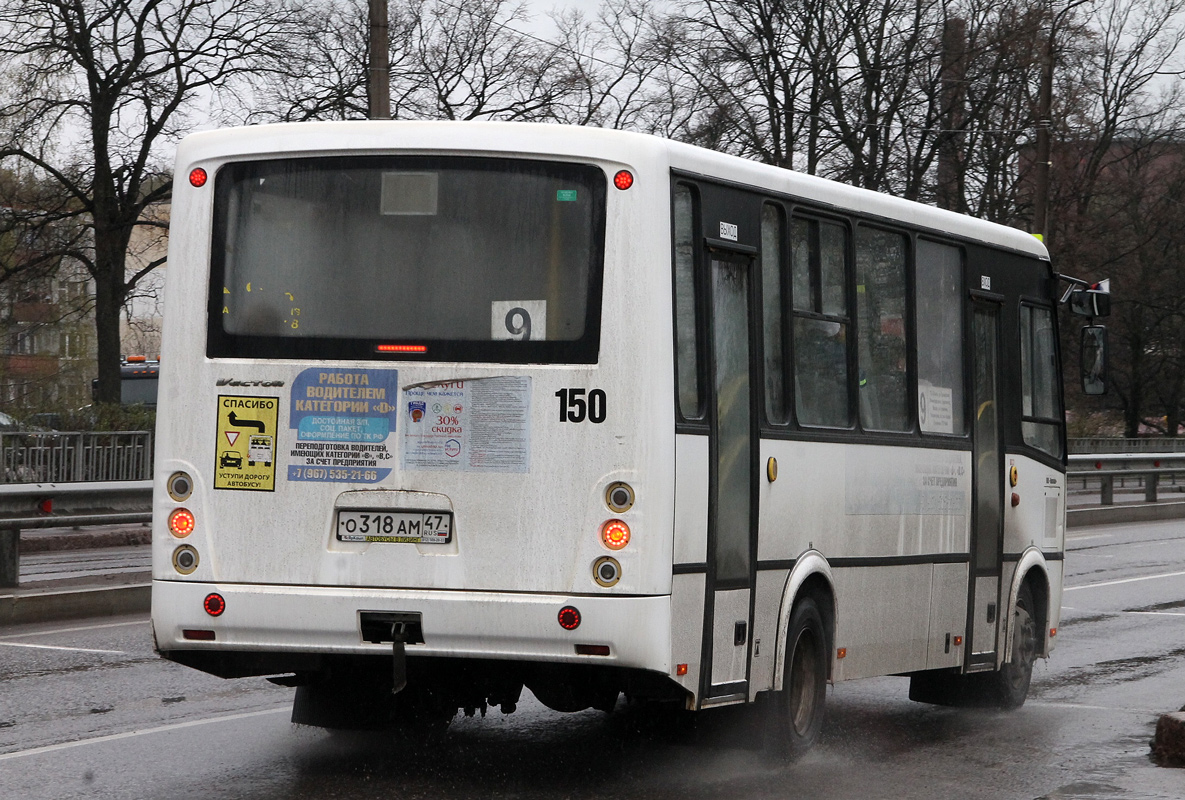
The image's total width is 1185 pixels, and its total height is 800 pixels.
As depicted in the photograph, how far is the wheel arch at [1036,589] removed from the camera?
1073cm

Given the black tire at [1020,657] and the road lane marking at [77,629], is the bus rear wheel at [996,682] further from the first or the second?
the road lane marking at [77,629]

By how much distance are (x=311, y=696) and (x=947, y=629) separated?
149 inches

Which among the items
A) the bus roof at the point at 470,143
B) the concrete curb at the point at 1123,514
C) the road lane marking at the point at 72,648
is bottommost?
the road lane marking at the point at 72,648

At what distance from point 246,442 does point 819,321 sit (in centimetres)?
296

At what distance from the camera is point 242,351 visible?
292 inches

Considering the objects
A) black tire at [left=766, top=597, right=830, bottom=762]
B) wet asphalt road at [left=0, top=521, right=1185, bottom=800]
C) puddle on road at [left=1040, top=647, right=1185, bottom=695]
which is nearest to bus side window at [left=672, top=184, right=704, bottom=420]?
black tire at [left=766, top=597, right=830, bottom=762]

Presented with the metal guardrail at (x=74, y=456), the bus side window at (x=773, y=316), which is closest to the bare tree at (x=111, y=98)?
the metal guardrail at (x=74, y=456)

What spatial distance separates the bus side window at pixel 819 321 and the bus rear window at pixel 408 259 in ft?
5.34

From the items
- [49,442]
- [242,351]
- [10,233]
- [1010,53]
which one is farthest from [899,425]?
[1010,53]

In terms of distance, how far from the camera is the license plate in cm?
711

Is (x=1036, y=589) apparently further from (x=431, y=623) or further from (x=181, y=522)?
(x=181, y=522)

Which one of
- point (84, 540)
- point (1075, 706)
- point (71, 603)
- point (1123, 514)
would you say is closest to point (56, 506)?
point (71, 603)

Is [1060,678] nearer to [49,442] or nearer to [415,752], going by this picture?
[415,752]

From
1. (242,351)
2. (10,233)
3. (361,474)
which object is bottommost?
(361,474)
